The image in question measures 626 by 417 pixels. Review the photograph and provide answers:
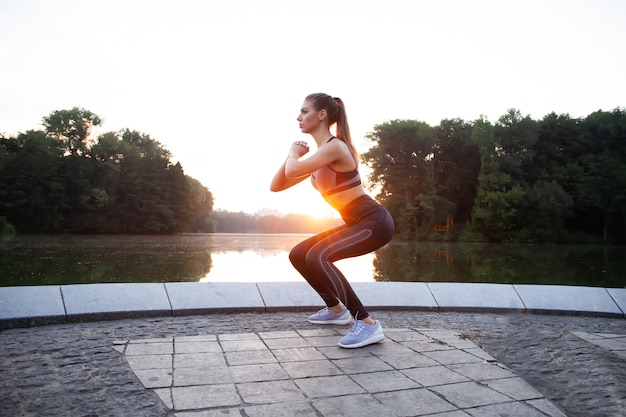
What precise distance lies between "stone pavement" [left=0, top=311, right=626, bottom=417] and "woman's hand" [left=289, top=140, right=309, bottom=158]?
133 centimetres

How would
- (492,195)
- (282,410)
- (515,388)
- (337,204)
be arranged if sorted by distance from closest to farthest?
(282,410)
(515,388)
(337,204)
(492,195)

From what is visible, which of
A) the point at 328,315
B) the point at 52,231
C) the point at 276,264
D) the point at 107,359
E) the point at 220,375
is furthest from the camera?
the point at 52,231

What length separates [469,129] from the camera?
45.3 m

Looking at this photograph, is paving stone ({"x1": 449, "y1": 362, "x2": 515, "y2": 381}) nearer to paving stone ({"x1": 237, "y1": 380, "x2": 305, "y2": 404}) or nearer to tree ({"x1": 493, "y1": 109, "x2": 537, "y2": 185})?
paving stone ({"x1": 237, "y1": 380, "x2": 305, "y2": 404})

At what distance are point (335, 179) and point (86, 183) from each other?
41.3m

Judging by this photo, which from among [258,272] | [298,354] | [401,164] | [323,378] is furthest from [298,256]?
[401,164]

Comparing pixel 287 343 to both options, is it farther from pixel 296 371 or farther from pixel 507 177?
pixel 507 177

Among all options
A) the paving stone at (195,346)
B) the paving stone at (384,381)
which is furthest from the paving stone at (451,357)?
the paving stone at (195,346)

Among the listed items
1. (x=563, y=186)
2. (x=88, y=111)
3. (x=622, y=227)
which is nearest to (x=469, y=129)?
(x=563, y=186)

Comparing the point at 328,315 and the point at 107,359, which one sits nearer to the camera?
the point at 107,359

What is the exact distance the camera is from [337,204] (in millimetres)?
3623

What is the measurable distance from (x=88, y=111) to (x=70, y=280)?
39.6 meters

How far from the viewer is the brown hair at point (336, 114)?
3596 millimetres

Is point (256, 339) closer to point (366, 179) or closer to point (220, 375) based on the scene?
point (220, 375)
